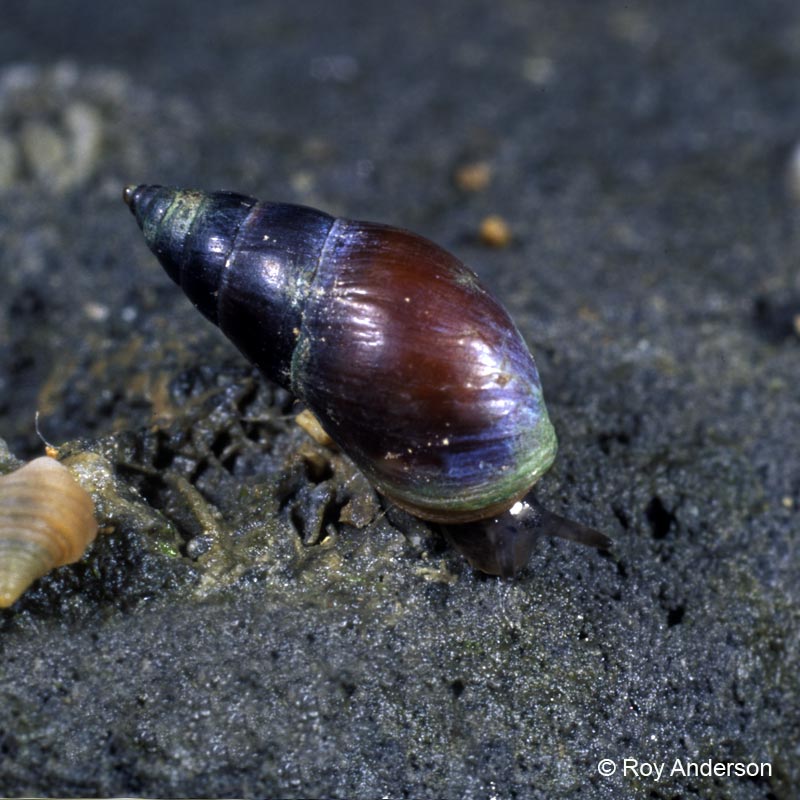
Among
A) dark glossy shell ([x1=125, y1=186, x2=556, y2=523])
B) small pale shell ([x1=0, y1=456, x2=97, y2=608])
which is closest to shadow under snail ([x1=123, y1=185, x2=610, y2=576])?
dark glossy shell ([x1=125, y1=186, x2=556, y2=523])

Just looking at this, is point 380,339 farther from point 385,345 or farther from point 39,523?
point 39,523

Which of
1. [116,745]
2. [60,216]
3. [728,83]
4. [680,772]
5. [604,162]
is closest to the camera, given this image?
[116,745]

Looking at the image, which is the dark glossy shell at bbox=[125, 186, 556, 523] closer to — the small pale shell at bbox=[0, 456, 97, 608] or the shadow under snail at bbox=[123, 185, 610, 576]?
the shadow under snail at bbox=[123, 185, 610, 576]

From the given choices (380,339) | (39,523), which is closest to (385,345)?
(380,339)

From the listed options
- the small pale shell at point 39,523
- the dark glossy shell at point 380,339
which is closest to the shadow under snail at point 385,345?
the dark glossy shell at point 380,339

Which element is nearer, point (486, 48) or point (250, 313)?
point (250, 313)

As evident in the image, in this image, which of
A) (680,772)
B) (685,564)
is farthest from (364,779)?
(685,564)

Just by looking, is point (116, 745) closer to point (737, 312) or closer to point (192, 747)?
point (192, 747)
